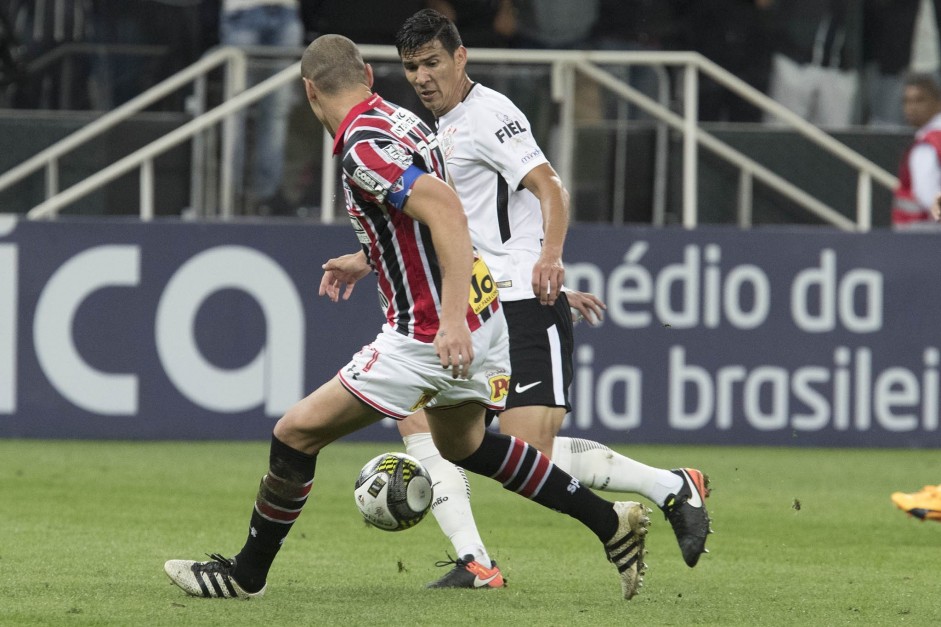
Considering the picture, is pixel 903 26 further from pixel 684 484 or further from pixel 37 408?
pixel 684 484

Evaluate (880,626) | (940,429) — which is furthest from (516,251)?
(940,429)

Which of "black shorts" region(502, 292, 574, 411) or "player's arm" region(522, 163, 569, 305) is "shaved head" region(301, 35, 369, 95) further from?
"black shorts" region(502, 292, 574, 411)

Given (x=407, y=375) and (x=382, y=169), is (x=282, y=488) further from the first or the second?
(x=382, y=169)

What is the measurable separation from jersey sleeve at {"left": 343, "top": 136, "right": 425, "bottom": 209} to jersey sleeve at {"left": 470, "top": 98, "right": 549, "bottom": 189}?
1275mm

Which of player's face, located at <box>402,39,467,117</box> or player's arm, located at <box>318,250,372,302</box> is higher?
→ player's face, located at <box>402,39,467,117</box>

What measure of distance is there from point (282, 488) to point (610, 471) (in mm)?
1428

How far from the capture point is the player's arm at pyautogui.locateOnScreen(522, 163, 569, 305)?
22.2 ft

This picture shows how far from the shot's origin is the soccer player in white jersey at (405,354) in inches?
225

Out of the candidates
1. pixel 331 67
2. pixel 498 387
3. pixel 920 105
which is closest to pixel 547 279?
pixel 498 387

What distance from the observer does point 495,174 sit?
7.16 metres

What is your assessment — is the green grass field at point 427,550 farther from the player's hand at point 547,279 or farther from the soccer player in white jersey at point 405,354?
the player's hand at point 547,279

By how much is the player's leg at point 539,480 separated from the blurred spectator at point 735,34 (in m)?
9.65

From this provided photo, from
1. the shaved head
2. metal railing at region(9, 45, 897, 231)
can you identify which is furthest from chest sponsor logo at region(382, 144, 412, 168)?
metal railing at region(9, 45, 897, 231)

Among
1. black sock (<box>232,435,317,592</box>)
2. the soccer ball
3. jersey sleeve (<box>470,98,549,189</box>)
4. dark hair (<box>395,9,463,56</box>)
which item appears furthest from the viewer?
jersey sleeve (<box>470,98,549,189</box>)
